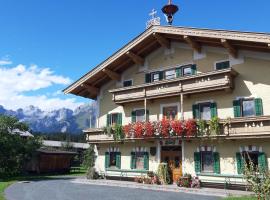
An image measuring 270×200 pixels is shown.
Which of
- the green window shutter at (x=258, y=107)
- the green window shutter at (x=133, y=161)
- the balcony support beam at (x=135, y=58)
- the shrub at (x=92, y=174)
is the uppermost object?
the balcony support beam at (x=135, y=58)

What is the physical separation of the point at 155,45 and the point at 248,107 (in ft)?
29.1

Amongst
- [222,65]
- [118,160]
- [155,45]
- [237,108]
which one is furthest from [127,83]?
[237,108]

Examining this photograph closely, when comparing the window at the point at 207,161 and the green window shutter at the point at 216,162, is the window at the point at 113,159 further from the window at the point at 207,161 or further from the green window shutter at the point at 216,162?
the green window shutter at the point at 216,162

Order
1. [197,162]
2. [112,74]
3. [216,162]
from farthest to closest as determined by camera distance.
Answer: [112,74] < [197,162] < [216,162]

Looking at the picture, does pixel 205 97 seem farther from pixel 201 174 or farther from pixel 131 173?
pixel 131 173

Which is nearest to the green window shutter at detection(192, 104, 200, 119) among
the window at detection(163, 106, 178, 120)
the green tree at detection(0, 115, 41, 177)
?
the window at detection(163, 106, 178, 120)

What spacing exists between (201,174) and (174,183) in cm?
227

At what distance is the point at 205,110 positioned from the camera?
2227 cm

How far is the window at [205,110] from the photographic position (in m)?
21.7

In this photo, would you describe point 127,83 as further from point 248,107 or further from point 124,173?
point 248,107

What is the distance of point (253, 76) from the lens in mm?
20594

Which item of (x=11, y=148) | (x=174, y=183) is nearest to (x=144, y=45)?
(x=174, y=183)

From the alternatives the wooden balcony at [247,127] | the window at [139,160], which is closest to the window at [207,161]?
the wooden balcony at [247,127]

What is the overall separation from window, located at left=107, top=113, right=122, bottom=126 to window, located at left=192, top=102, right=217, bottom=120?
6801 millimetres
